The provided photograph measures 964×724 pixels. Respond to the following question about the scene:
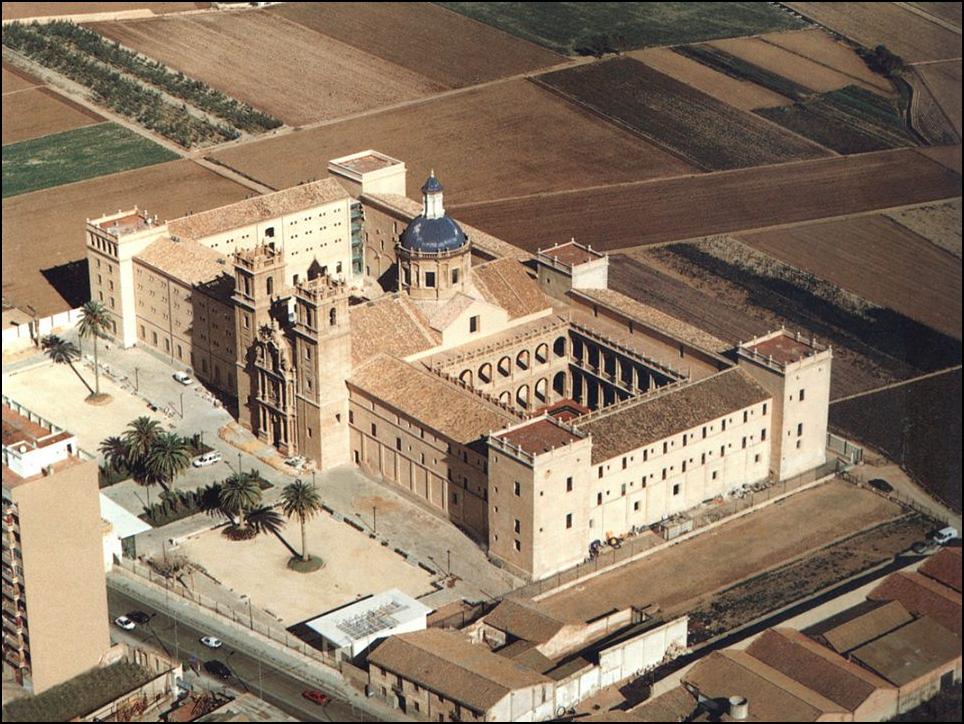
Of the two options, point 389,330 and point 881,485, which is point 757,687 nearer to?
point 881,485

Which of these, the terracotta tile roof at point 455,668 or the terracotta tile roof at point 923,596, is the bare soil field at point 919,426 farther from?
the terracotta tile roof at point 455,668

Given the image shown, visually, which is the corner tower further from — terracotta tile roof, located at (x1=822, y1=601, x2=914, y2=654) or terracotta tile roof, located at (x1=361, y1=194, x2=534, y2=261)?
terracotta tile roof, located at (x1=822, y1=601, x2=914, y2=654)

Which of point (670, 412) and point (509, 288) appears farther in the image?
point (509, 288)

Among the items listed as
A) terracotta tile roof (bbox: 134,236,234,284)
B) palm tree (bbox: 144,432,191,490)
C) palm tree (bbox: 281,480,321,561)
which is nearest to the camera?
palm tree (bbox: 281,480,321,561)

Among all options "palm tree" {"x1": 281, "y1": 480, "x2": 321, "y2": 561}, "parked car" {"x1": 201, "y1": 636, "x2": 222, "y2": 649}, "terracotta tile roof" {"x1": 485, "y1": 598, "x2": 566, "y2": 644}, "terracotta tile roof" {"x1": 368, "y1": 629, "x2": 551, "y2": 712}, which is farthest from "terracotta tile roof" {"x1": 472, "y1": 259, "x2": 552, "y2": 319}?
"parked car" {"x1": 201, "y1": 636, "x2": 222, "y2": 649}

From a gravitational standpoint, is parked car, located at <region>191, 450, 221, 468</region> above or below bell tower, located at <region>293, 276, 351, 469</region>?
below

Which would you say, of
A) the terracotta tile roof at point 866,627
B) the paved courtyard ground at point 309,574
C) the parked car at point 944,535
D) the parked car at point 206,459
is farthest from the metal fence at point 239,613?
the parked car at point 944,535

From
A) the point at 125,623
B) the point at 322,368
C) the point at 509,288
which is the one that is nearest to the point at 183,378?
the point at 322,368
